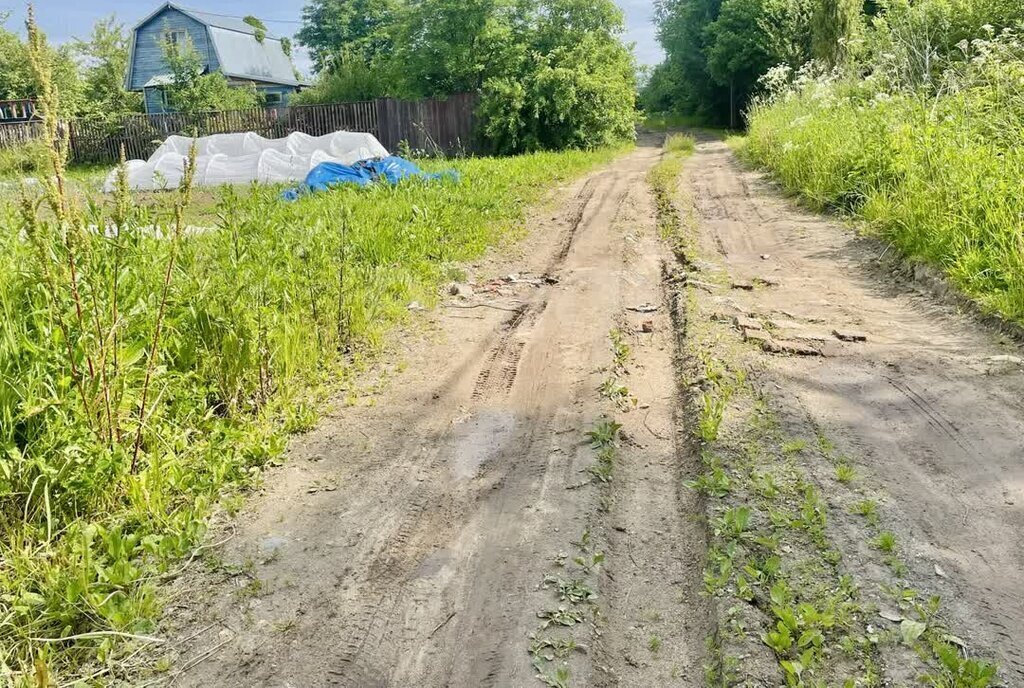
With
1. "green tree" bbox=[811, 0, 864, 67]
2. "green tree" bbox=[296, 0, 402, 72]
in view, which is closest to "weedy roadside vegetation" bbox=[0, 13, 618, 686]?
"green tree" bbox=[811, 0, 864, 67]

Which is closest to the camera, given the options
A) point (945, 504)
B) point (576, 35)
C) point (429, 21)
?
point (945, 504)

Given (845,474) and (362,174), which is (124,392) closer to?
(845,474)

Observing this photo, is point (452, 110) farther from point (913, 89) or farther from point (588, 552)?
point (588, 552)

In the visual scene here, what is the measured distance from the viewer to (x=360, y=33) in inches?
2165

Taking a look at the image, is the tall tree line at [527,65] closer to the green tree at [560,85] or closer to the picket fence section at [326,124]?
the green tree at [560,85]

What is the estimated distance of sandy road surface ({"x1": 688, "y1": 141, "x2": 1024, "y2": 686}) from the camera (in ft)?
7.68

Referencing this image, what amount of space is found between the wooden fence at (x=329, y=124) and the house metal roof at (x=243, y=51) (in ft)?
51.9

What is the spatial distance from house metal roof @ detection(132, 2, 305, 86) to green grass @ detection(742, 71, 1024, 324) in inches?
1367

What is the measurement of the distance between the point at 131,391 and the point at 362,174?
28.9 ft

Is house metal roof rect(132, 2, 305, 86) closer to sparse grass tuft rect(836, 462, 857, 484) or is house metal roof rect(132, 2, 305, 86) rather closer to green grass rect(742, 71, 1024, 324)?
green grass rect(742, 71, 1024, 324)

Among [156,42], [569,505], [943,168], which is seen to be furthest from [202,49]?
[569,505]

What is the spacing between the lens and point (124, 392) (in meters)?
2.98

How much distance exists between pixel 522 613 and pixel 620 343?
2.58 meters

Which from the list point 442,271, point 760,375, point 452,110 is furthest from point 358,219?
point 452,110
